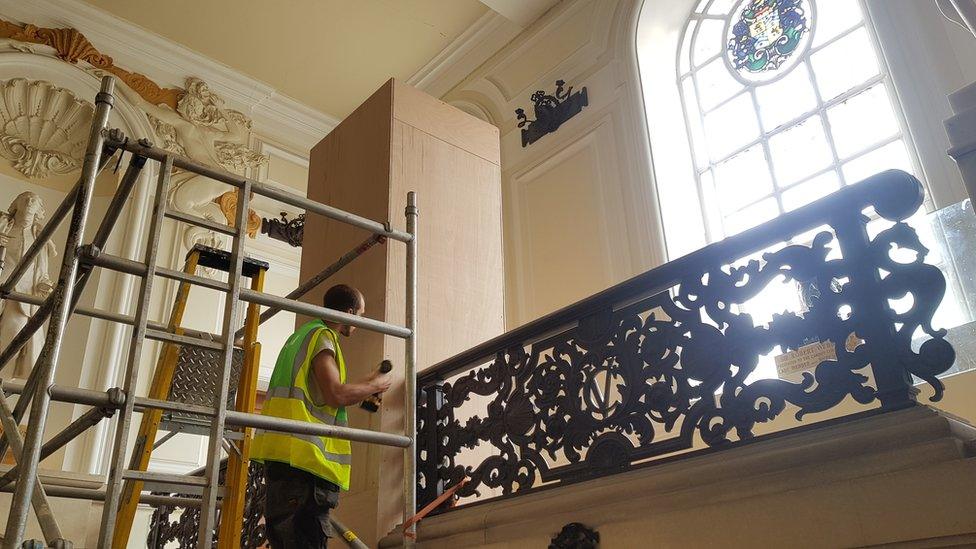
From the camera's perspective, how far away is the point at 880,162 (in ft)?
16.7

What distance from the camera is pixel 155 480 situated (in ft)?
6.60

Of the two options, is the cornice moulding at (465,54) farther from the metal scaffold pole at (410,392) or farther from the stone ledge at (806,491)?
the stone ledge at (806,491)

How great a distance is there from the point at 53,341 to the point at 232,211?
21.9ft

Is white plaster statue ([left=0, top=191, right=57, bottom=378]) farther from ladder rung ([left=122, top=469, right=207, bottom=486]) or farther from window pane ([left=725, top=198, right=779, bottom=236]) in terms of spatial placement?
window pane ([left=725, top=198, right=779, bottom=236])

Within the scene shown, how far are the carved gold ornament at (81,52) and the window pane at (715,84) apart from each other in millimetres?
5399

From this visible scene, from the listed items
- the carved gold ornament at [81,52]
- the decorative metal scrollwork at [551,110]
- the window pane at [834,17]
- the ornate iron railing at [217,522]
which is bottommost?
the ornate iron railing at [217,522]

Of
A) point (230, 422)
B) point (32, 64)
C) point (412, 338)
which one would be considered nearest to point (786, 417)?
point (412, 338)

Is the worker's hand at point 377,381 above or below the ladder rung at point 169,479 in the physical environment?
above

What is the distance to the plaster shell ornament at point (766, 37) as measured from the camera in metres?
5.86

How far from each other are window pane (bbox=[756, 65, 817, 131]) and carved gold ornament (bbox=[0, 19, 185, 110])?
5.92m

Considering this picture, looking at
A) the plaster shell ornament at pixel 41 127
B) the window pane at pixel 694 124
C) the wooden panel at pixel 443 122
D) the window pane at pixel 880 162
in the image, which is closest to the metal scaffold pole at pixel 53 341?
the wooden panel at pixel 443 122

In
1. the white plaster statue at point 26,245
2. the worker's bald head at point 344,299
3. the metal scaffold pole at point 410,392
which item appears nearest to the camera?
the metal scaffold pole at point 410,392

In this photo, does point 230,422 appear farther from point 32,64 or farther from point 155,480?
point 32,64

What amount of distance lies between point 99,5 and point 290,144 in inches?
95.2
